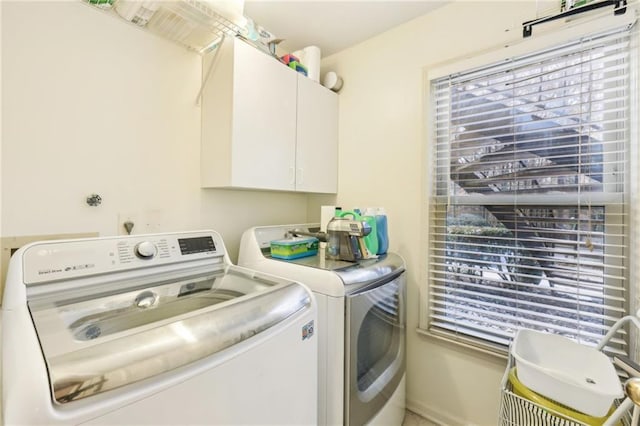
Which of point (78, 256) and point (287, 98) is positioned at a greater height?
point (287, 98)

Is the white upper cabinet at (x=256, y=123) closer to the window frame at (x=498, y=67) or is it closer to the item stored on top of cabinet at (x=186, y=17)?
the item stored on top of cabinet at (x=186, y=17)

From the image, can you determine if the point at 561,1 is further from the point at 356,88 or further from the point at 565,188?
the point at 356,88

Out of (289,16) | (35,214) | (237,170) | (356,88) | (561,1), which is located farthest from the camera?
(356,88)

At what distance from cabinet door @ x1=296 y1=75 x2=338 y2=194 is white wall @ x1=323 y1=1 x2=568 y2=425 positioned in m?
0.09

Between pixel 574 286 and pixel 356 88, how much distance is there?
173 centimetres

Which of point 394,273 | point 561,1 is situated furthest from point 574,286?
point 561,1

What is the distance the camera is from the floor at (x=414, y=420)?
1.67 meters

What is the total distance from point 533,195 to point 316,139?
4.28ft

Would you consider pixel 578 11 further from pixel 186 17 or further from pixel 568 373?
pixel 186 17

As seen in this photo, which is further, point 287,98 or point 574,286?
point 287,98

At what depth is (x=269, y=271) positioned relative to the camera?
1.40 m

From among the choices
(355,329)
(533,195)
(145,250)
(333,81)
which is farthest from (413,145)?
(145,250)

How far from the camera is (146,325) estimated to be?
0.69 m

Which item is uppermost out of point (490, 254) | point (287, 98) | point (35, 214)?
point (287, 98)
